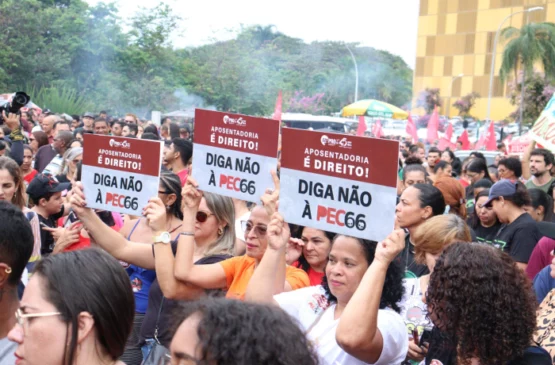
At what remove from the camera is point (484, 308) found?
3.16 m

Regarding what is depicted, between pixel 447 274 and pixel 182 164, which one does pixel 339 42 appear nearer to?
pixel 182 164

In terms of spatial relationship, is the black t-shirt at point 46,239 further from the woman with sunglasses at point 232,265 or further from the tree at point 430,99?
the tree at point 430,99

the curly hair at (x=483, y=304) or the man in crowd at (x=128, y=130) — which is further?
the man in crowd at (x=128, y=130)

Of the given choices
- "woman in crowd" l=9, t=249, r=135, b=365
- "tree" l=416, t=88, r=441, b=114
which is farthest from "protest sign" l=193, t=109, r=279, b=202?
"tree" l=416, t=88, r=441, b=114

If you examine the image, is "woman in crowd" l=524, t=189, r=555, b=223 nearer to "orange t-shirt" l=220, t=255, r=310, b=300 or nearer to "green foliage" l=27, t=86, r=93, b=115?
"orange t-shirt" l=220, t=255, r=310, b=300

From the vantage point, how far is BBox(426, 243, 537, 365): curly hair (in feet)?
10.2

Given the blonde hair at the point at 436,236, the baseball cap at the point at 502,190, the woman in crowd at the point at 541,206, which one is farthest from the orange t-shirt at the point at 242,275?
the woman in crowd at the point at 541,206

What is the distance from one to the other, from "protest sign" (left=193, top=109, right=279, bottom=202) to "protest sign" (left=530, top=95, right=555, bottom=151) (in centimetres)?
647

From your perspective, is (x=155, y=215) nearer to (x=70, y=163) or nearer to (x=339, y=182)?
(x=339, y=182)

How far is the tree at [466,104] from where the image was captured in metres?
58.5

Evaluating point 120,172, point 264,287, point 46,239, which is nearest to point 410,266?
point 264,287

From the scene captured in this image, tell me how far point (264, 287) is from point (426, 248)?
4.08 feet

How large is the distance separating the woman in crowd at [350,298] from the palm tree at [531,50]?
34689 mm

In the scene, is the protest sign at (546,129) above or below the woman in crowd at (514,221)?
above
